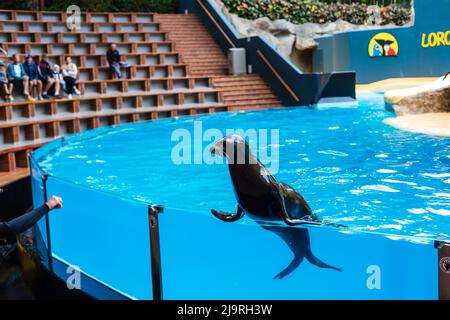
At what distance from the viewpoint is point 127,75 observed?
1177 cm

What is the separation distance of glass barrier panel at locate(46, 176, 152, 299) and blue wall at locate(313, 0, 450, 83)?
563 inches

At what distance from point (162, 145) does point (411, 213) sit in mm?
4220

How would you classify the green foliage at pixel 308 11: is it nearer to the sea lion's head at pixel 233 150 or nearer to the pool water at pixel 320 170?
the pool water at pixel 320 170

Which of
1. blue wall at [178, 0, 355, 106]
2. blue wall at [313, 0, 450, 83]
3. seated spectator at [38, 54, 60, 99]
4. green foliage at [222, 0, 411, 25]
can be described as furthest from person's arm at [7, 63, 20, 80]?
blue wall at [313, 0, 450, 83]

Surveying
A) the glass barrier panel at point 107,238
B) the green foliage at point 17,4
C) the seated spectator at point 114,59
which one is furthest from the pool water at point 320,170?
the green foliage at point 17,4

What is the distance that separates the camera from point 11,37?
11.2 metres

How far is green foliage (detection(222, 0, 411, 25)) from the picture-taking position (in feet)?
56.9

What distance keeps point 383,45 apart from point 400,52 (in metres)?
0.55

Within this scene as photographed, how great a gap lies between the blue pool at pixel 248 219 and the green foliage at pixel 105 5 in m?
7.37

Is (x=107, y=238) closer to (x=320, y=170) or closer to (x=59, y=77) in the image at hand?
(x=320, y=170)

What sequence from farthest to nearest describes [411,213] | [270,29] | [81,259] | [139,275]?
[270,29] < [411,213] < [81,259] < [139,275]

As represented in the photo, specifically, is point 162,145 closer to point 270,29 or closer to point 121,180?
point 121,180

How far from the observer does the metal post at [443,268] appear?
5.86ft
